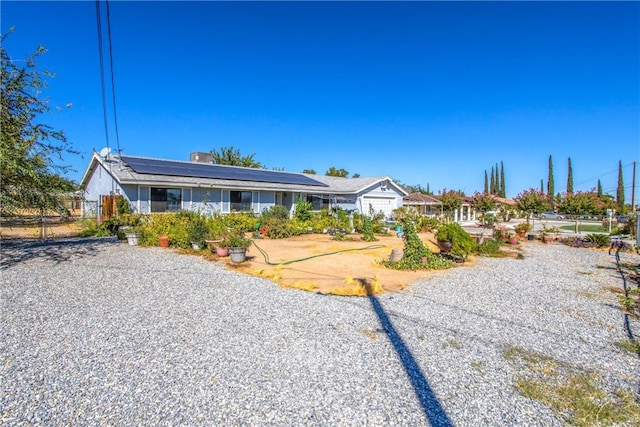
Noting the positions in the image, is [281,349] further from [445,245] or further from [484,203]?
[484,203]

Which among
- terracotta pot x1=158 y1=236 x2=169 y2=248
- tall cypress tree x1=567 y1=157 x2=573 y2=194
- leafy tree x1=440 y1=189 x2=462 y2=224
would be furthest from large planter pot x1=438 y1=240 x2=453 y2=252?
tall cypress tree x1=567 y1=157 x2=573 y2=194

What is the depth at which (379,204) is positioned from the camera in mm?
26328

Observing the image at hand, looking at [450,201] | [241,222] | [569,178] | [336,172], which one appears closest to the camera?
[241,222]

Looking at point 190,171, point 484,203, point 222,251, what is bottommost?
point 222,251

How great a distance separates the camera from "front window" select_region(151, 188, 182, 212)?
16281mm

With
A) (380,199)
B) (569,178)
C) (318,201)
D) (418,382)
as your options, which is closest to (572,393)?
(418,382)

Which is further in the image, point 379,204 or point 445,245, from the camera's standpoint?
point 379,204

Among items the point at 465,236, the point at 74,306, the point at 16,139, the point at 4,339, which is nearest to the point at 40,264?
the point at 16,139

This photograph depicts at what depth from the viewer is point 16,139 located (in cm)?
909

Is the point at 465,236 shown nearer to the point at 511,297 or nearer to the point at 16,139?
the point at 511,297

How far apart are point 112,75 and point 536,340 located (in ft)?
43.7

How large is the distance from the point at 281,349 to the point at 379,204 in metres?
23.0

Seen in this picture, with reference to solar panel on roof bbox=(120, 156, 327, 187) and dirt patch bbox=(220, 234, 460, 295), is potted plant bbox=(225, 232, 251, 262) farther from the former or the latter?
solar panel on roof bbox=(120, 156, 327, 187)

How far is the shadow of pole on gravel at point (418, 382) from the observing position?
9.36ft
